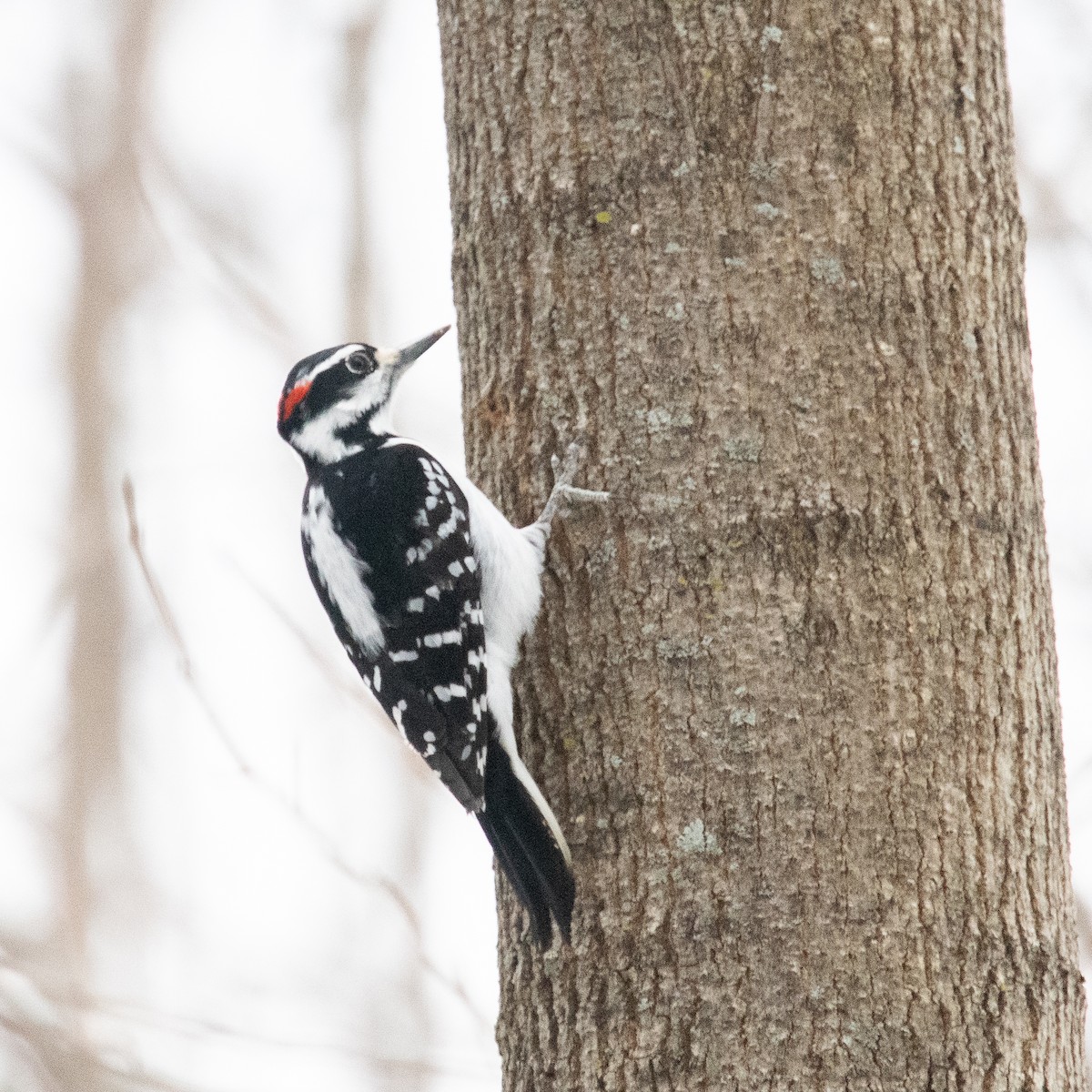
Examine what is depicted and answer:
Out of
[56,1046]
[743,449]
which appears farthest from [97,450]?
[743,449]

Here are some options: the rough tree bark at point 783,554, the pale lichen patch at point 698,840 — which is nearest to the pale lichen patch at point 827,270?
the rough tree bark at point 783,554

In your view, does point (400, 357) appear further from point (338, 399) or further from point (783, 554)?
point (783, 554)

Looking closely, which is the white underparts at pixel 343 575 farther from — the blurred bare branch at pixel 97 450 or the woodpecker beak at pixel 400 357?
the blurred bare branch at pixel 97 450

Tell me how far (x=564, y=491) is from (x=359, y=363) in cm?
131

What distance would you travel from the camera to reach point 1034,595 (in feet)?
6.98

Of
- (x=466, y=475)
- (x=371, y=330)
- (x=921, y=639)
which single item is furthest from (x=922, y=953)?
(x=371, y=330)

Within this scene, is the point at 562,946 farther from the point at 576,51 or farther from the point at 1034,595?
the point at 576,51

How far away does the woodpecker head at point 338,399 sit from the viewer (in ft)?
11.1

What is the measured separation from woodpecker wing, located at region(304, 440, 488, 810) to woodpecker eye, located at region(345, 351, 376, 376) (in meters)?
0.27

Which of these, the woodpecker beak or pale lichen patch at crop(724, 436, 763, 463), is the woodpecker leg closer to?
pale lichen patch at crop(724, 436, 763, 463)

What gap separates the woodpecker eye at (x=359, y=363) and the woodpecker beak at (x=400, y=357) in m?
0.02

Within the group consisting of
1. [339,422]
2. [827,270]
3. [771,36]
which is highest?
[771,36]

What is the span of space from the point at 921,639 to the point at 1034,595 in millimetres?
227

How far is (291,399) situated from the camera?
11.1 ft
